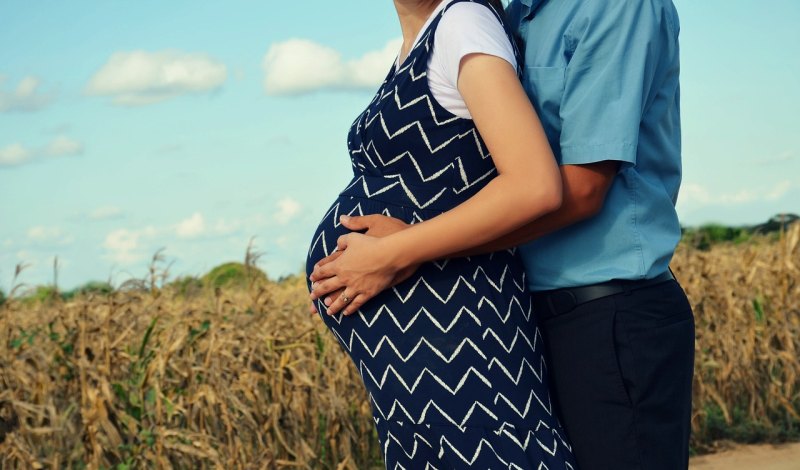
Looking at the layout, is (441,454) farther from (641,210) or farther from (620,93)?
(620,93)

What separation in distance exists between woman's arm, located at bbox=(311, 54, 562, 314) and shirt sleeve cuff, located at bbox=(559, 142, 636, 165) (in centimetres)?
8

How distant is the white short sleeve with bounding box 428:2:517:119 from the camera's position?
70.6 inches

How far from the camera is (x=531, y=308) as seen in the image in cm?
195

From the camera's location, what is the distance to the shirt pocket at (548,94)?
1.89 m

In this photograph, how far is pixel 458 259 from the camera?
188 cm

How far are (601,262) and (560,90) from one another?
35 centimetres

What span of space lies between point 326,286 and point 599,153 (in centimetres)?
61

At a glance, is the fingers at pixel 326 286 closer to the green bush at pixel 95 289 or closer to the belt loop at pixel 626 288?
the belt loop at pixel 626 288

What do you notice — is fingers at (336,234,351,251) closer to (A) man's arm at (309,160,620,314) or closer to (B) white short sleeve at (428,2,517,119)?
(A) man's arm at (309,160,620,314)

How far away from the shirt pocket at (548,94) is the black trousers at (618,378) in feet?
1.12

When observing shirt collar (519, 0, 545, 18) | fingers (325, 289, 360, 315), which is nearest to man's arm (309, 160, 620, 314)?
fingers (325, 289, 360, 315)

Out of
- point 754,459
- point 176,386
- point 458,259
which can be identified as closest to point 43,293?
point 176,386

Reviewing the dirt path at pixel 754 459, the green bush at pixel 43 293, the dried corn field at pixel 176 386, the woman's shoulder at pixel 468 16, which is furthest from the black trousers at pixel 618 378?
the dirt path at pixel 754 459

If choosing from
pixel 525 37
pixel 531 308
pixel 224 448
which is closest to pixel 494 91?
pixel 525 37
